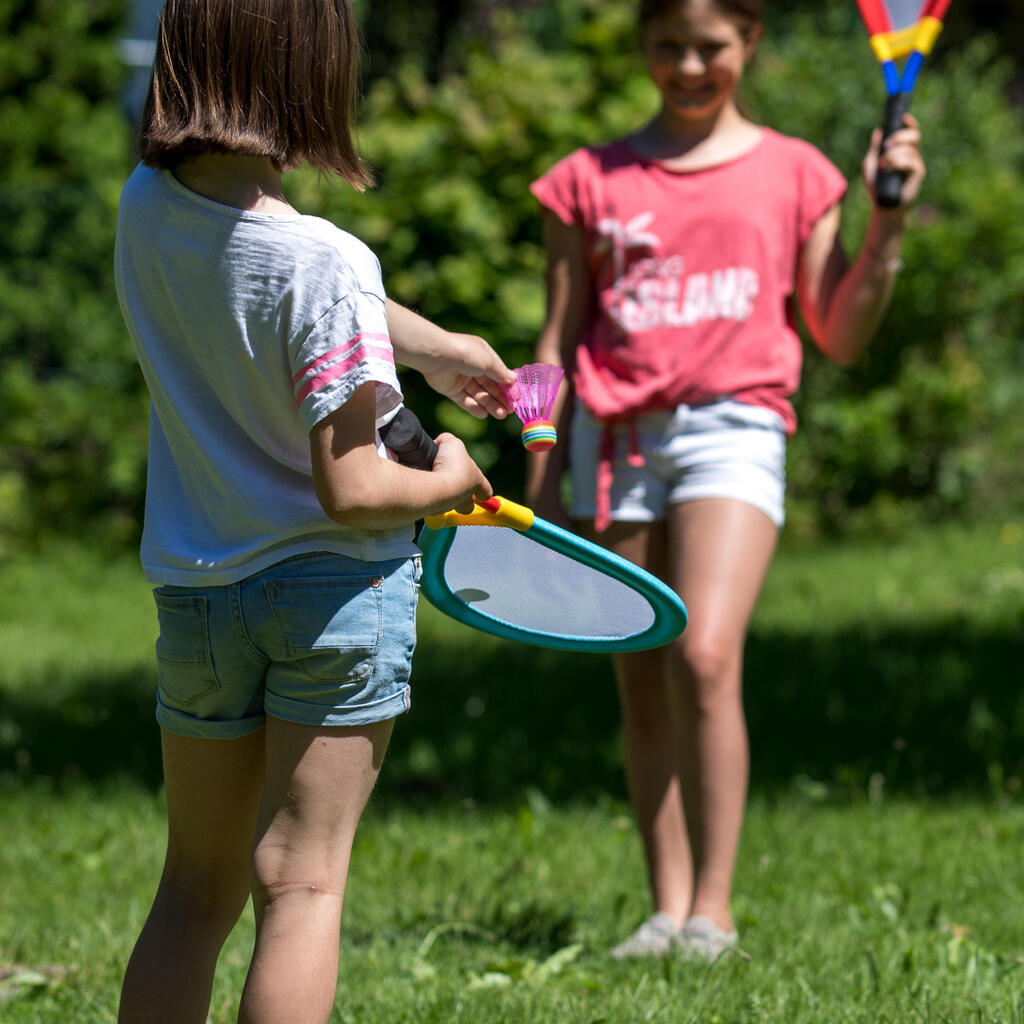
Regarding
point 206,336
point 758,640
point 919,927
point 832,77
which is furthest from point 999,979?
point 832,77

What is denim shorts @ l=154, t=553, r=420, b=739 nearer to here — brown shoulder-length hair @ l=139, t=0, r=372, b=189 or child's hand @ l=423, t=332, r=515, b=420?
child's hand @ l=423, t=332, r=515, b=420

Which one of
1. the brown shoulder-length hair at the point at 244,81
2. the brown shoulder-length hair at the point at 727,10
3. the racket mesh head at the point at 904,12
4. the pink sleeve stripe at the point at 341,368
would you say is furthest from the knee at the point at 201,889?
the racket mesh head at the point at 904,12

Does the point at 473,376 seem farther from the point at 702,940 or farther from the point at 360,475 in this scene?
the point at 702,940

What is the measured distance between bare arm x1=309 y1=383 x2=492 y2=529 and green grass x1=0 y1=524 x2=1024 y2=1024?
43.8 inches

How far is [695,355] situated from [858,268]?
384 millimetres

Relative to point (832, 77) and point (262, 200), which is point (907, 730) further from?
point (832, 77)

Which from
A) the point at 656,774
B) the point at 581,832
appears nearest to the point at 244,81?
the point at 656,774

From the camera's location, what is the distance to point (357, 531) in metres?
1.92

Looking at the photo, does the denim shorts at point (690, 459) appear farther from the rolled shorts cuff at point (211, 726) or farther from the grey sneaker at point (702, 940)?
the rolled shorts cuff at point (211, 726)

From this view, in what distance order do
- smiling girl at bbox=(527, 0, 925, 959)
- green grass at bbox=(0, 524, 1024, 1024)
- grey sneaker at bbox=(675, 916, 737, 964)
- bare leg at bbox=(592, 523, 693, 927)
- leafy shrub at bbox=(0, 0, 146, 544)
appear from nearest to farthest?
1. green grass at bbox=(0, 524, 1024, 1024)
2. grey sneaker at bbox=(675, 916, 737, 964)
3. smiling girl at bbox=(527, 0, 925, 959)
4. bare leg at bbox=(592, 523, 693, 927)
5. leafy shrub at bbox=(0, 0, 146, 544)

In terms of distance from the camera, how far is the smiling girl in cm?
300

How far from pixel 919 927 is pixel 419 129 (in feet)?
19.5

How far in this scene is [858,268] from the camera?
3059 mm

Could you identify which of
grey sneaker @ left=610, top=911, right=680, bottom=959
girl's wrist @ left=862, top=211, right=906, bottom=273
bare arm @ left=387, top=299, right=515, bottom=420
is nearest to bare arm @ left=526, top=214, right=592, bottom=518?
girl's wrist @ left=862, top=211, right=906, bottom=273
